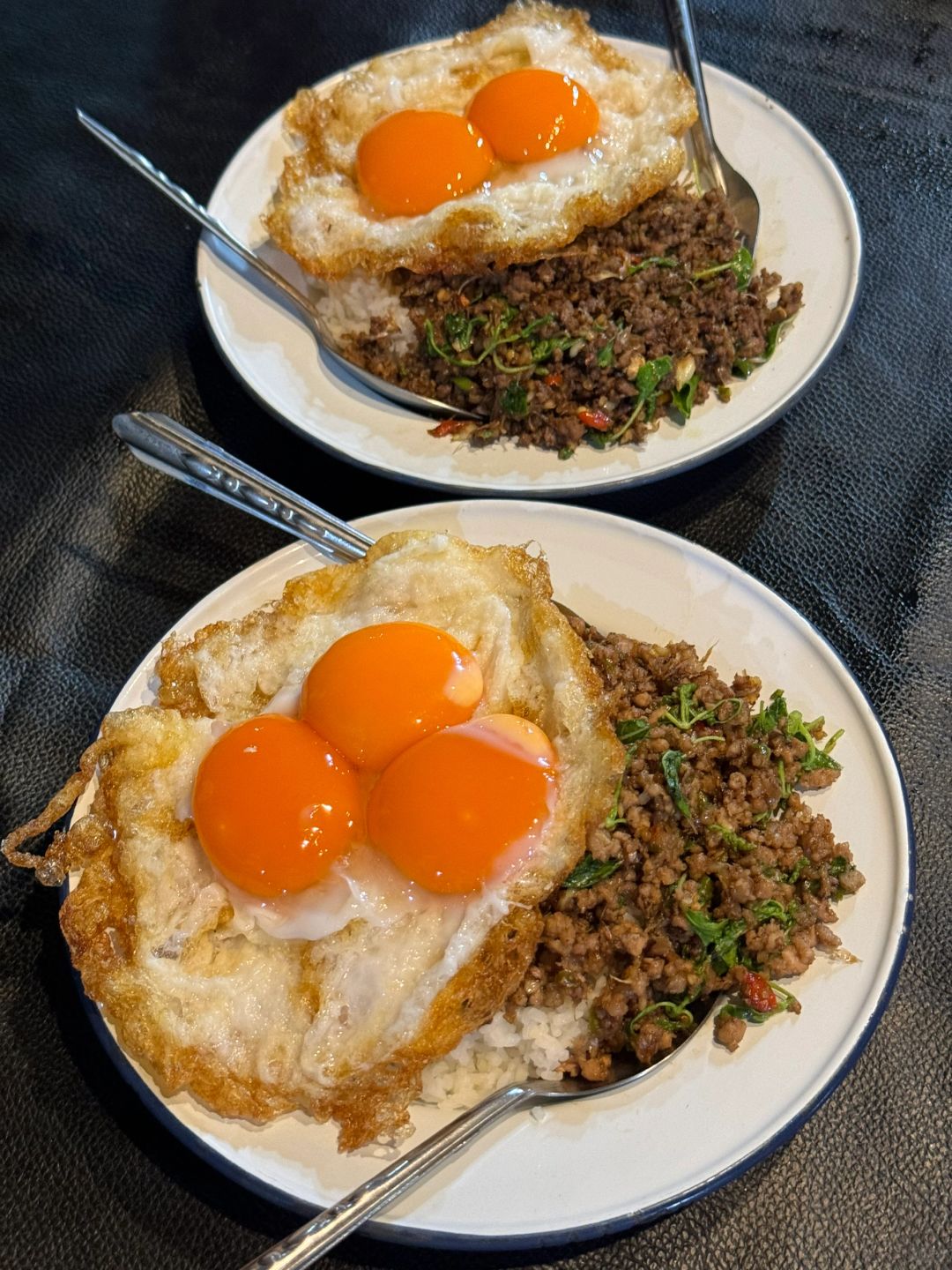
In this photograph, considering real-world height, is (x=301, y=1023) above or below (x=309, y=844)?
below

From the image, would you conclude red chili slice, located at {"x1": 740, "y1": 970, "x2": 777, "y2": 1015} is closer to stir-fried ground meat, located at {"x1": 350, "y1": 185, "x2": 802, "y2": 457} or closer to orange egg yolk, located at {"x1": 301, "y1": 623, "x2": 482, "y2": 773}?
orange egg yolk, located at {"x1": 301, "y1": 623, "x2": 482, "y2": 773}

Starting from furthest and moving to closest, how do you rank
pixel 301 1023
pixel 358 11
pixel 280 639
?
pixel 358 11 → pixel 280 639 → pixel 301 1023

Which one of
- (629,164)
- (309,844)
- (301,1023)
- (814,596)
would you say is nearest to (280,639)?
(309,844)

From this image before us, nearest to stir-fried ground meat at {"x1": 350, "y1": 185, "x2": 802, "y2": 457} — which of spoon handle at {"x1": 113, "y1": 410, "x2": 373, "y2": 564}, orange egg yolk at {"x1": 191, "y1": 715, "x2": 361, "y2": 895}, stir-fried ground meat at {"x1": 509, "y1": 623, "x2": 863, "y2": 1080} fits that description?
spoon handle at {"x1": 113, "y1": 410, "x2": 373, "y2": 564}

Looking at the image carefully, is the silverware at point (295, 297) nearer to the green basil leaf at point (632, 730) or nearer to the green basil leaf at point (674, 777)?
the green basil leaf at point (632, 730)

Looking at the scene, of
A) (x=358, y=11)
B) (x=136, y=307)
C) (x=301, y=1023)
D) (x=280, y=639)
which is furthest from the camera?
(x=358, y=11)

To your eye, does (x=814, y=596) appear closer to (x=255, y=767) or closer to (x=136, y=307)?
(x=255, y=767)
